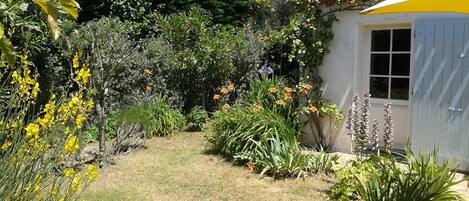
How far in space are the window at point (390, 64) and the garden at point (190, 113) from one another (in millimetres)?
422

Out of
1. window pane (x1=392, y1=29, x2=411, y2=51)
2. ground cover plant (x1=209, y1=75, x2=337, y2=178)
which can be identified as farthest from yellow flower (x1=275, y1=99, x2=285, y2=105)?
window pane (x1=392, y1=29, x2=411, y2=51)

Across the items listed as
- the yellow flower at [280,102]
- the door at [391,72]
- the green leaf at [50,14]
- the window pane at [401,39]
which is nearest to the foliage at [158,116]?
the yellow flower at [280,102]

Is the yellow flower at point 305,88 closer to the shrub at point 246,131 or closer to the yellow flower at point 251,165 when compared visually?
the shrub at point 246,131

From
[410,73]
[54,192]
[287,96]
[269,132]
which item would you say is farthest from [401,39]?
[54,192]

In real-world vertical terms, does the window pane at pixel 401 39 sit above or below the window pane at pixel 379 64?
above

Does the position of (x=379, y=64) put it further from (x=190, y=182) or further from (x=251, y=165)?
(x=190, y=182)

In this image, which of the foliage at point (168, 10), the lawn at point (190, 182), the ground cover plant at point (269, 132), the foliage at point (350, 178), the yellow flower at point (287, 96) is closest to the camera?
the foliage at point (350, 178)

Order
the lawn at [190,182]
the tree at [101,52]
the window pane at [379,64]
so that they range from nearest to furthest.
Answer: the lawn at [190,182], the tree at [101,52], the window pane at [379,64]

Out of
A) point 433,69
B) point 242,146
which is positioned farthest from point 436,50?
point 242,146

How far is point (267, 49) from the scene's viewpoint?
9781 millimetres

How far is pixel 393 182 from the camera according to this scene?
479cm

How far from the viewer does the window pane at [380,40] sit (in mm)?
7684

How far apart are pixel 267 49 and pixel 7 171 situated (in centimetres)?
743

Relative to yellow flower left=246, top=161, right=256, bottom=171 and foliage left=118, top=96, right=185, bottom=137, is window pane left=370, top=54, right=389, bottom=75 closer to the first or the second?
yellow flower left=246, top=161, right=256, bottom=171
